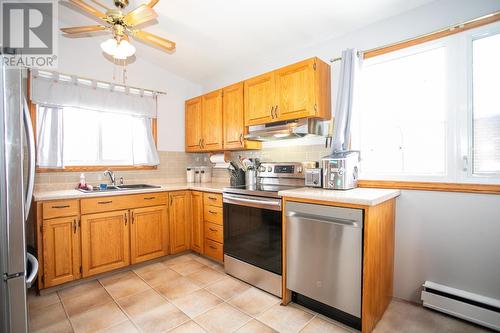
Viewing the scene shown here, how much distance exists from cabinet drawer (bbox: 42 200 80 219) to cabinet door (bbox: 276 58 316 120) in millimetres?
2271

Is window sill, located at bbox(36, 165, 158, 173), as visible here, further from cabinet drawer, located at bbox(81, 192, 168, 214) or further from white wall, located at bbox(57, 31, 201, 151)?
cabinet drawer, located at bbox(81, 192, 168, 214)

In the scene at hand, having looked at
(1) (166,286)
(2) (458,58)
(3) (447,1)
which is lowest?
(1) (166,286)

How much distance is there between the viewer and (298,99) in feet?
8.11

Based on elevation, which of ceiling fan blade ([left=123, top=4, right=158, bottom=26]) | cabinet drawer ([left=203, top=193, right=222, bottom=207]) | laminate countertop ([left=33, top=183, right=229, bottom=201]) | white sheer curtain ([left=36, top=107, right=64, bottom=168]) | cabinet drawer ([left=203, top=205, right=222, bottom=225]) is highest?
ceiling fan blade ([left=123, top=4, right=158, bottom=26])

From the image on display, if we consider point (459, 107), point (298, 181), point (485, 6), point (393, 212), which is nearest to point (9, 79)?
point (298, 181)

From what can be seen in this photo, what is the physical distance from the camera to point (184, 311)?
2018 mm

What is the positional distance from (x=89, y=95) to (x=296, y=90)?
253 cm

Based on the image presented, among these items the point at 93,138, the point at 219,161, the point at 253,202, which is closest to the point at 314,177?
the point at 253,202

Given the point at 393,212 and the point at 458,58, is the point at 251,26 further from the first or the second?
the point at 393,212

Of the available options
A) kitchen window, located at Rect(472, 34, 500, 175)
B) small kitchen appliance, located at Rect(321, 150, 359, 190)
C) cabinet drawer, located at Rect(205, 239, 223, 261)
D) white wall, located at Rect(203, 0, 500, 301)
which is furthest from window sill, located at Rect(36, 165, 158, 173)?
kitchen window, located at Rect(472, 34, 500, 175)

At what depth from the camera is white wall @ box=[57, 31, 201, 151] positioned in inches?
116

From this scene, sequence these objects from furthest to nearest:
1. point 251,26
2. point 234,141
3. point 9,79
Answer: point 234,141, point 251,26, point 9,79

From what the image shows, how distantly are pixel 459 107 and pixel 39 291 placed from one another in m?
3.94

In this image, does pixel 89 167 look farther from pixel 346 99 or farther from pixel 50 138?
pixel 346 99
